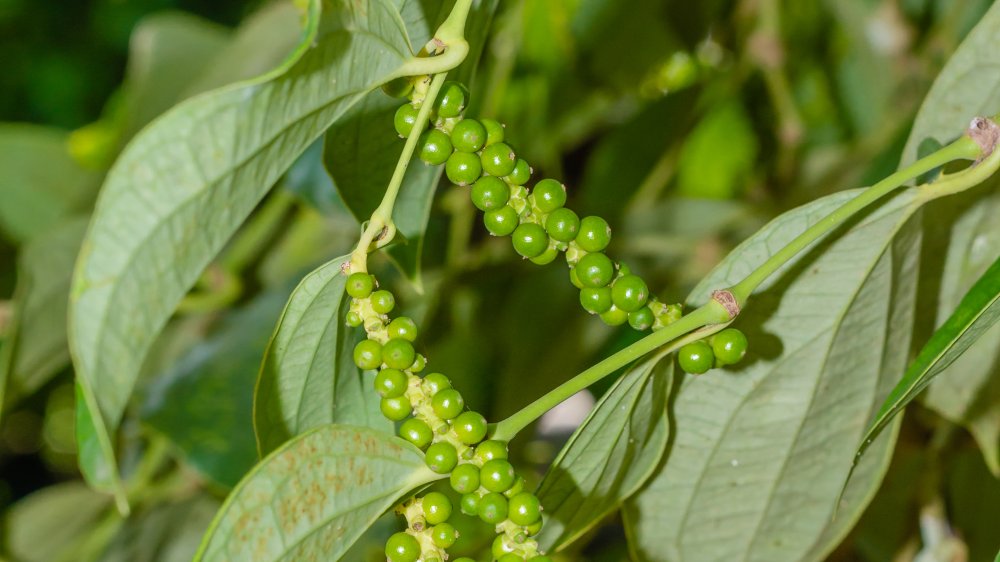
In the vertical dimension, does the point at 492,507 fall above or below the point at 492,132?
below

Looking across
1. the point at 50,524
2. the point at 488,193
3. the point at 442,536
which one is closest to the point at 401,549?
the point at 442,536

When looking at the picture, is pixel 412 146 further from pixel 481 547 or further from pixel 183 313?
pixel 183 313

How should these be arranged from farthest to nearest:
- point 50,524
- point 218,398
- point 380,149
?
point 50,524 → point 218,398 → point 380,149

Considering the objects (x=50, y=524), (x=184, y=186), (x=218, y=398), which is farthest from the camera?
(x=50, y=524)

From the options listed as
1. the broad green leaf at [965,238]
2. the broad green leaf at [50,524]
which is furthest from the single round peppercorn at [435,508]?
the broad green leaf at [50,524]

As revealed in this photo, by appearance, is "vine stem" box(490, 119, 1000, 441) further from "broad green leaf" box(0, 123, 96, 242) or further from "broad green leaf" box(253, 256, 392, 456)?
"broad green leaf" box(0, 123, 96, 242)

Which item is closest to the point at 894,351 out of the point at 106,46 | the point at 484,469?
the point at 484,469

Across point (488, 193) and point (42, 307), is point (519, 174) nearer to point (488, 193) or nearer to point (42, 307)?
point (488, 193)
